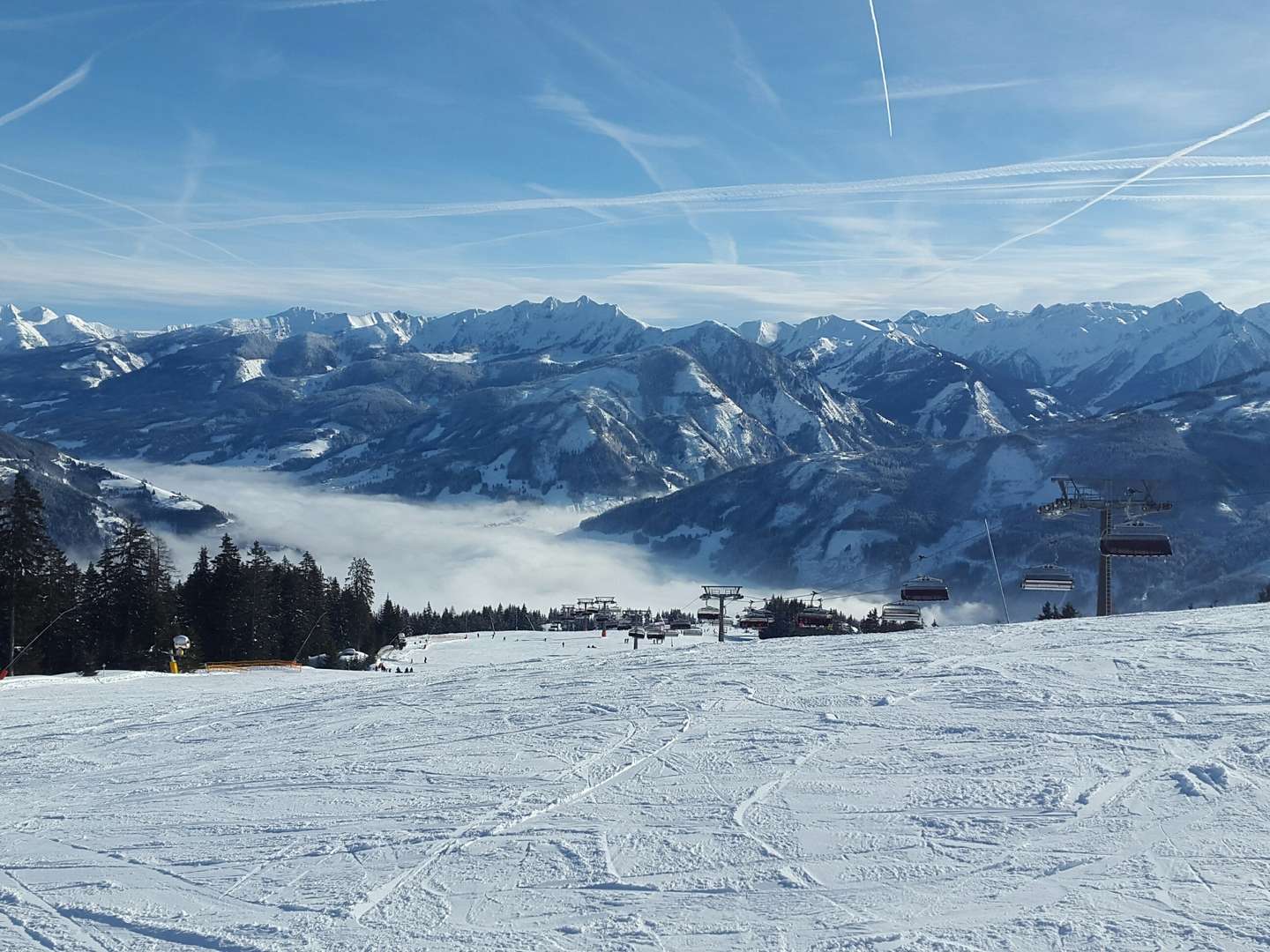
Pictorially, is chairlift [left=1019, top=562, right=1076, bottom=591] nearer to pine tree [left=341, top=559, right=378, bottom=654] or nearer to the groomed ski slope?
the groomed ski slope

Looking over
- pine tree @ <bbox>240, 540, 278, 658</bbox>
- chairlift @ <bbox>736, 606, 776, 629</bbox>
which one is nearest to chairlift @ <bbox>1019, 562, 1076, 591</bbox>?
chairlift @ <bbox>736, 606, 776, 629</bbox>

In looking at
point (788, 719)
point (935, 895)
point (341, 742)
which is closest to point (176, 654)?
point (341, 742)

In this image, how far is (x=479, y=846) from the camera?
11.5 m

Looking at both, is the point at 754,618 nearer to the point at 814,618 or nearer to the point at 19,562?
the point at 814,618

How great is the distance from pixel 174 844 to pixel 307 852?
78.6 inches

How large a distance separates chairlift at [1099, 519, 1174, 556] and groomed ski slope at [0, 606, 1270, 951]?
1186cm

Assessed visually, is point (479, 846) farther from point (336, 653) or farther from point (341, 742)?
point (336, 653)

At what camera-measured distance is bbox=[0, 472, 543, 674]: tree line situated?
146ft

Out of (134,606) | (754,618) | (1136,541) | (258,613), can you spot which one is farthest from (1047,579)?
(258,613)

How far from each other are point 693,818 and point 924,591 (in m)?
33.8

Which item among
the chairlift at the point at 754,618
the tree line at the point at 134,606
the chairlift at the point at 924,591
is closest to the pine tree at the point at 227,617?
the tree line at the point at 134,606

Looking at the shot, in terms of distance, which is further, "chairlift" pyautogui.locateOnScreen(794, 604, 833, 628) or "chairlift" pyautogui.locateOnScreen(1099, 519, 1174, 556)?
"chairlift" pyautogui.locateOnScreen(794, 604, 833, 628)

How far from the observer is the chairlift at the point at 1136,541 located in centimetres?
3450

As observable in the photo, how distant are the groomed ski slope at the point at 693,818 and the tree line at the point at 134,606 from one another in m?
25.2
